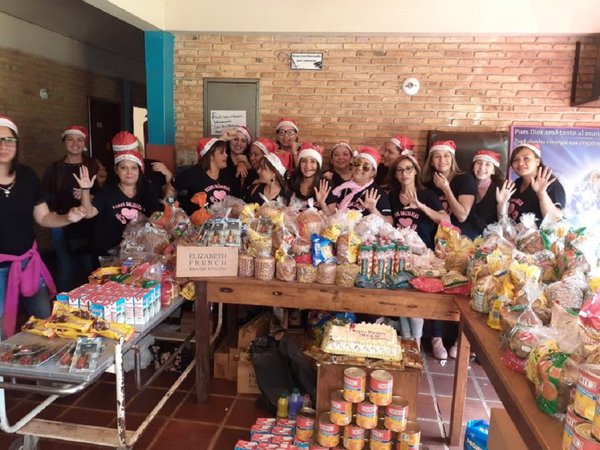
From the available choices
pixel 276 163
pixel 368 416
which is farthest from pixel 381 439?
pixel 276 163

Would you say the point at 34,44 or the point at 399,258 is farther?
the point at 34,44

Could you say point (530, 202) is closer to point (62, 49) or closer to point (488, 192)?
point (488, 192)

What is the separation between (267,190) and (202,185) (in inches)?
23.7

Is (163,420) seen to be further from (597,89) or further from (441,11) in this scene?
(597,89)

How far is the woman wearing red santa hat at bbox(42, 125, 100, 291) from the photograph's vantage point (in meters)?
3.96

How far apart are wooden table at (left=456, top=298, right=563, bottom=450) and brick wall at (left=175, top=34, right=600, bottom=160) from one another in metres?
3.29

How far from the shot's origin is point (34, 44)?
21.2ft

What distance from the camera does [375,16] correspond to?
15.9ft

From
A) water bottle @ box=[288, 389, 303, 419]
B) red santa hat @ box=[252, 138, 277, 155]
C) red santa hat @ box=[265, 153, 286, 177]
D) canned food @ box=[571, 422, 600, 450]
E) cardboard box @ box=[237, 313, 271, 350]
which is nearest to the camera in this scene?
canned food @ box=[571, 422, 600, 450]

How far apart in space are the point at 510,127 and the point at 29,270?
4.62 m

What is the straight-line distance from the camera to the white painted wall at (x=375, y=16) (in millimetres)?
4707

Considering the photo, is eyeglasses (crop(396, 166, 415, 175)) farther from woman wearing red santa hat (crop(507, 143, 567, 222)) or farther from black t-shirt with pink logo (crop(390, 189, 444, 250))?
woman wearing red santa hat (crop(507, 143, 567, 222))

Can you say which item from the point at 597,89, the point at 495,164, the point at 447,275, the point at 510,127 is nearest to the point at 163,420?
the point at 447,275

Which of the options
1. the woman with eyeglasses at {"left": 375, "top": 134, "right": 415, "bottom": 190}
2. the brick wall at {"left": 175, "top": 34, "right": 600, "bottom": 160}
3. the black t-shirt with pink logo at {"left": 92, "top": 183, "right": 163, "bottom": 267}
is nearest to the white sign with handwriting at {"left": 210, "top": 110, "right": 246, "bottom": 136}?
the brick wall at {"left": 175, "top": 34, "right": 600, "bottom": 160}
